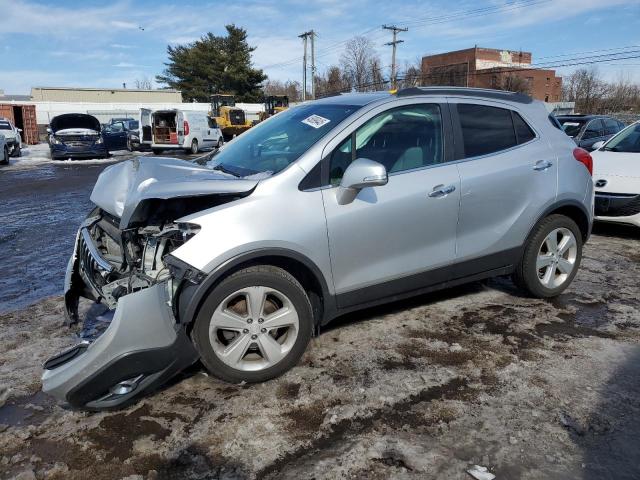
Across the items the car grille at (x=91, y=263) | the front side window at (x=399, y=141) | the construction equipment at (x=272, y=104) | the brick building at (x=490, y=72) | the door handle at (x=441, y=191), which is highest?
the brick building at (x=490, y=72)

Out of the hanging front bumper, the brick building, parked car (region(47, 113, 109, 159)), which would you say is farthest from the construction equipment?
the hanging front bumper

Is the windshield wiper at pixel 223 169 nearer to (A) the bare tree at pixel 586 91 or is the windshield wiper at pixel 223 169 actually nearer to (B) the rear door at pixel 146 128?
(B) the rear door at pixel 146 128

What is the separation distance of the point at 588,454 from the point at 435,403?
83cm

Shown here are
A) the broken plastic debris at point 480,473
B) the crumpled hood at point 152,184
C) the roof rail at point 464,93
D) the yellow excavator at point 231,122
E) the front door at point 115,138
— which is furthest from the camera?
the yellow excavator at point 231,122

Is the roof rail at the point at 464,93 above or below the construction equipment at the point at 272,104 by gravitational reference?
below

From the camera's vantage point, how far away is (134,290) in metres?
3.13

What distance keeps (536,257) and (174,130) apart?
2091 cm

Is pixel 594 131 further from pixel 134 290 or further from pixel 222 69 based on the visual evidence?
pixel 222 69

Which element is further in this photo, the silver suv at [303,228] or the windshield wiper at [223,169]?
the windshield wiper at [223,169]

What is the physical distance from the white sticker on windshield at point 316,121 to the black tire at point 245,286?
1.19 m

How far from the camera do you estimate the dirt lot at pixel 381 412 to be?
2.58 meters

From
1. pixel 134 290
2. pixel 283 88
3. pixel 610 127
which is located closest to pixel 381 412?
pixel 134 290

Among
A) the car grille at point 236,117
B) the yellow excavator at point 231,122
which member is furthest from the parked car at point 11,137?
the car grille at point 236,117

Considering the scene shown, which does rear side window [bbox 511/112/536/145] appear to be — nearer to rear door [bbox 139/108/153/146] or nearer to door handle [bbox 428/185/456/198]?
door handle [bbox 428/185/456/198]
